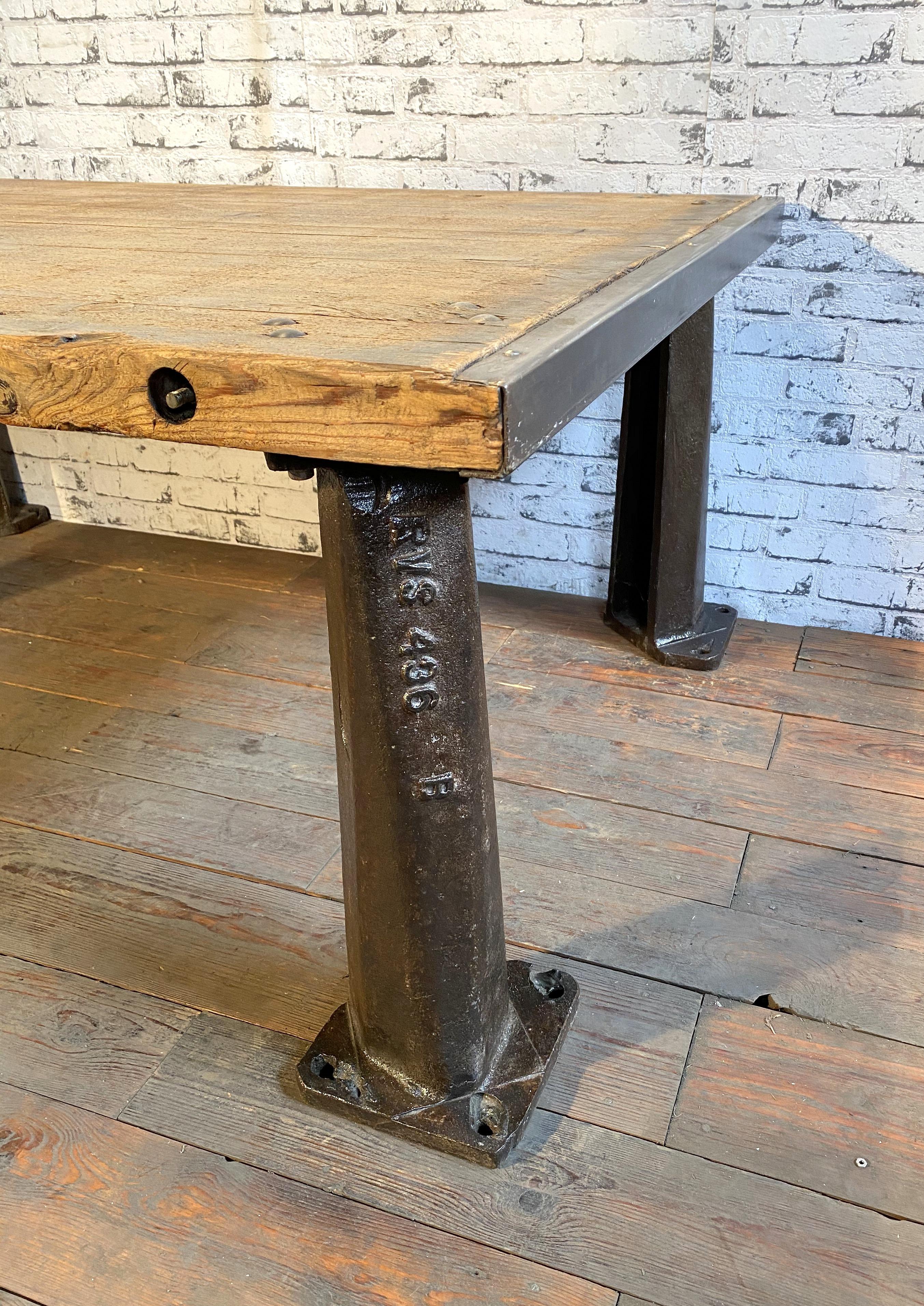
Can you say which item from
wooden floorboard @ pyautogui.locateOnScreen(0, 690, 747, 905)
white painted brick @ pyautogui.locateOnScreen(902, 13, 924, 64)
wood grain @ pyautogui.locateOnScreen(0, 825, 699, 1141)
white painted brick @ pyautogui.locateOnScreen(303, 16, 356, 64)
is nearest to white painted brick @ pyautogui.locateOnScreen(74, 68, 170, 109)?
white painted brick @ pyautogui.locateOnScreen(303, 16, 356, 64)

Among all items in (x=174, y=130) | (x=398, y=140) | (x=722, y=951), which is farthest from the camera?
(x=174, y=130)

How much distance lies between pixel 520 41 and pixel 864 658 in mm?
1070

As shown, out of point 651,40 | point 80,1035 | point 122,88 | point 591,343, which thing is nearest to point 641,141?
point 651,40

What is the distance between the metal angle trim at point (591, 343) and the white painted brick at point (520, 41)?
2.05 feet

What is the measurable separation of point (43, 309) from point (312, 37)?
3.89 feet

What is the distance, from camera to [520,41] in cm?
163

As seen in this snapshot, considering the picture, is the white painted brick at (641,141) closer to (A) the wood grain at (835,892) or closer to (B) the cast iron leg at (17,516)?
(A) the wood grain at (835,892)

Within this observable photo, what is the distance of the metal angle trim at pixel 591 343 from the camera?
24.3 inches

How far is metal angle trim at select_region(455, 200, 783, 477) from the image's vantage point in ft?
2.03

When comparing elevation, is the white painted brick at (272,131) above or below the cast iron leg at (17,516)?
above

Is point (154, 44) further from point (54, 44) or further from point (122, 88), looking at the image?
point (54, 44)

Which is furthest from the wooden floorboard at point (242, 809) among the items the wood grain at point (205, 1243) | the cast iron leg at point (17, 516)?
the cast iron leg at point (17, 516)

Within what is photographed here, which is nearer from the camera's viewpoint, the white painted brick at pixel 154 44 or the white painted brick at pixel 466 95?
the white painted brick at pixel 466 95

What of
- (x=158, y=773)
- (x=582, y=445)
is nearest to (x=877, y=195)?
(x=582, y=445)
